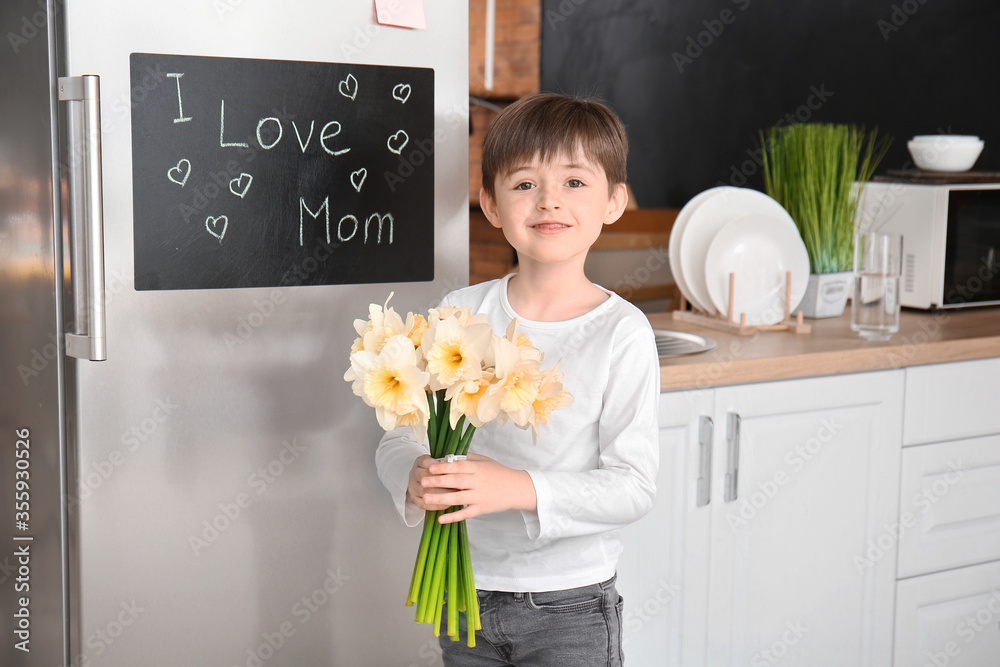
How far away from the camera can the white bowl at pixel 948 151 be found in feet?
7.74

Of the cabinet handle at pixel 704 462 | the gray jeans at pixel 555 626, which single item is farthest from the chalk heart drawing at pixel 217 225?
the cabinet handle at pixel 704 462

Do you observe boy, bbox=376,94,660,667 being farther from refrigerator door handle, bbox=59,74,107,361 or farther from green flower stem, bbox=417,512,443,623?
refrigerator door handle, bbox=59,74,107,361

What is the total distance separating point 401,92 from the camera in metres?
1.40

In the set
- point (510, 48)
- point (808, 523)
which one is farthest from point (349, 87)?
point (510, 48)

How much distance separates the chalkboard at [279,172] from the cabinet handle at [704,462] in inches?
22.8

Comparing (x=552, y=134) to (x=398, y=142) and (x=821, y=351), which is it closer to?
(x=398, y=142)

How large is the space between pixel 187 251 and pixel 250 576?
0.46 metres

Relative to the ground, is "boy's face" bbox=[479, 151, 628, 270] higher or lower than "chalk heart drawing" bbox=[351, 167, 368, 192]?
lower

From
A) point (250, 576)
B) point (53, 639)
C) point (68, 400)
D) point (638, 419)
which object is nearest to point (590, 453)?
point (638, 419)

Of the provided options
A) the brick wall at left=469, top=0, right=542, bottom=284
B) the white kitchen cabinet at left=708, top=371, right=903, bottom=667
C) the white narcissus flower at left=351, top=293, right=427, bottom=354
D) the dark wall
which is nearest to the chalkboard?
the white narcissus flower at left=351, top=293, right=427, bottom=354

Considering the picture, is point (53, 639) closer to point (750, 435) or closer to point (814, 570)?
point (750, 435)

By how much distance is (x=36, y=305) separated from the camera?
1.33 m

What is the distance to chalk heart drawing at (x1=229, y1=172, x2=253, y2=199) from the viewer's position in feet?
4.28

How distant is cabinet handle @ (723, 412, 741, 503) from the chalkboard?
627 millimetres
